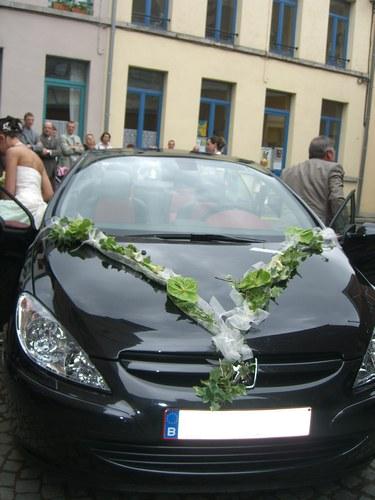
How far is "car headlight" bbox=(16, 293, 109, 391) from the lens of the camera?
7.79 feet

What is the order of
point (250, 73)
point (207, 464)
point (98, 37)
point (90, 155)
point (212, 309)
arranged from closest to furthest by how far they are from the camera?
point (207, 464) < point (212, 309) < point (90, 155) < point (98, 37) < point (250, 73)

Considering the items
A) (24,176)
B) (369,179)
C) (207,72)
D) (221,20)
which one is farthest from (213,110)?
(24,176)

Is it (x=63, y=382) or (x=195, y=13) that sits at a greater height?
(x=195, y=13)

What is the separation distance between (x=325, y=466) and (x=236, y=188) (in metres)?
1.98

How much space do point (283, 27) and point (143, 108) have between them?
5.46m

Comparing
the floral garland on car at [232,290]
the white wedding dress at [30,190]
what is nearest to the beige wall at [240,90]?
the white wedding dress at [30,190]

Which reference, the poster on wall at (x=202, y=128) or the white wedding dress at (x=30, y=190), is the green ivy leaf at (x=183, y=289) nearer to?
the white wedding dress at (x=30, y=190)

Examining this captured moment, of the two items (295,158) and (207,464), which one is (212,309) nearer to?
(207,464)

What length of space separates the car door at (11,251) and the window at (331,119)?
18.1 metres

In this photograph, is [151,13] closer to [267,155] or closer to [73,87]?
[73,87]

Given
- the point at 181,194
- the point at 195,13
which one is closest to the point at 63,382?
the point at 181,194

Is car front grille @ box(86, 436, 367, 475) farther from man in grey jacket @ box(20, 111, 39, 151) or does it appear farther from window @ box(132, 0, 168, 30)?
window @ box(132, 0, 168, 30)

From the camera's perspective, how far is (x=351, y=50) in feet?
67.3

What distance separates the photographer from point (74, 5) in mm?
15383
